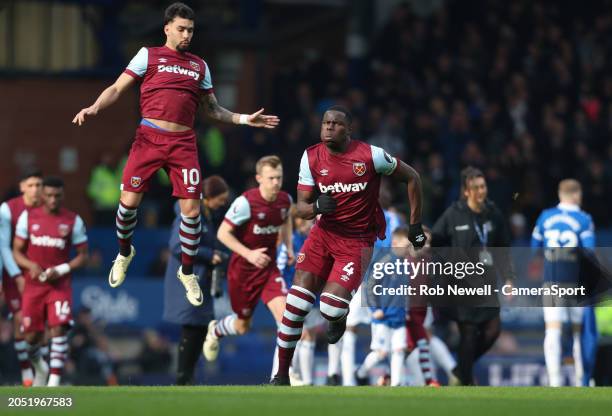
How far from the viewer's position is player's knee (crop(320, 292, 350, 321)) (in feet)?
45.2

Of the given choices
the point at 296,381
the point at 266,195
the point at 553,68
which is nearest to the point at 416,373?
the point at 296,381

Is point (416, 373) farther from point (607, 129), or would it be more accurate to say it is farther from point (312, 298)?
point (607, 129)

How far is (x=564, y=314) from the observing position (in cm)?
1775

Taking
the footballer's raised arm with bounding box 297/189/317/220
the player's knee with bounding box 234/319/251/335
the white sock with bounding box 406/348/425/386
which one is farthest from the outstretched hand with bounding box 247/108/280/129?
the white sock with bounding box 406/348/425/386

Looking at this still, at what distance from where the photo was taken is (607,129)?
26.3 metres

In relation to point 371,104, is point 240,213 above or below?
below

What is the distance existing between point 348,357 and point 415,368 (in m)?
1.05

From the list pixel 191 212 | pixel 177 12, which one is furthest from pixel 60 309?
pixel 177 12

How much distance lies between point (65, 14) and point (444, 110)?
6.91 m

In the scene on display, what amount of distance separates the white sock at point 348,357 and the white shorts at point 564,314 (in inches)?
90.4

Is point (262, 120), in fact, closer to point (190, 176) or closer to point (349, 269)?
point (190, 176)

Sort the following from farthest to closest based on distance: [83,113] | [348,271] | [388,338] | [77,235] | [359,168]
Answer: [388,338]
[77,235]
[348,271]
[359,168]
[83,113]

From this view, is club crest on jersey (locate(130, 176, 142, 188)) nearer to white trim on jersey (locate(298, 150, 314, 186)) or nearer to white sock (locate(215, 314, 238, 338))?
white trim on jersey (locate(298, 150, 314, 186))

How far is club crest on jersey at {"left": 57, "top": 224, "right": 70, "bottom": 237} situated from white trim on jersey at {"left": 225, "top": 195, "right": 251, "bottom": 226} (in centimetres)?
216
